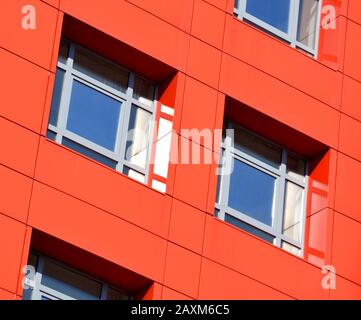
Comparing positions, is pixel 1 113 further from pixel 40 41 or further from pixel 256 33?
pixel 256 33

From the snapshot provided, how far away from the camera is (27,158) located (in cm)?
2197

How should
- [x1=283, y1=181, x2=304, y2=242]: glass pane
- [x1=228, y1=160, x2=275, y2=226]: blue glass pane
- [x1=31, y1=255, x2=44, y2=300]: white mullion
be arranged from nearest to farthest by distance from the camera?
1. [x1=31, y1=255, x2=44, y2=300]: white mullion
2. [x1=228, y1=160, x2=275, y2=226]: blue glass pane
3. [x1=283, y1=181, x2=304, y2=242]: glass pane

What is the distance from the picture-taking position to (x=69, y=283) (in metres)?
22.6

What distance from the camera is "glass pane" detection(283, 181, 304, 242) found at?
1016 inches

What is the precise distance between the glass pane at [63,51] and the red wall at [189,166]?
1.96 feet

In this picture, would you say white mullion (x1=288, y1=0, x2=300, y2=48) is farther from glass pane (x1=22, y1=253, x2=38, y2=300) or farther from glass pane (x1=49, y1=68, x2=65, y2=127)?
glass pane (x1=22, y1=253, x2=38, y2=300)

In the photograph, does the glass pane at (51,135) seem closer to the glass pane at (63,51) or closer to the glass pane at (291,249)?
the glass pane at (63,51)

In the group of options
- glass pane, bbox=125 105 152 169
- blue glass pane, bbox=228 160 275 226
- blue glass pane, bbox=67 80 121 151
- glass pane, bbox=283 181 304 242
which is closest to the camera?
blue glass pane, bbox=67 80 121 151

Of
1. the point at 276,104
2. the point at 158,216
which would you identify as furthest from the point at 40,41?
the point at 276,104

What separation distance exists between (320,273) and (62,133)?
191 inches

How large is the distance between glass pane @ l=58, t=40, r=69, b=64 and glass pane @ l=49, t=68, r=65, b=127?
219 millimetres

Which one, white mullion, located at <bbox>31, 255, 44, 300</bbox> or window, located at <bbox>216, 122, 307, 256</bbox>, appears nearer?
white mullion, located at <bbox>31, 255, 44, 300</bbox>

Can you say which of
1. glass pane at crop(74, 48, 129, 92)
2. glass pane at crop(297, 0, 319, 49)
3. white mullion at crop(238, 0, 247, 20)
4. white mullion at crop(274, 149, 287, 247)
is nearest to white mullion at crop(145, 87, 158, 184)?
glass pane at crop(74, 48, 129, 92)

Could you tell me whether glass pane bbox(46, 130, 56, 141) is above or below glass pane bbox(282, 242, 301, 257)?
above
